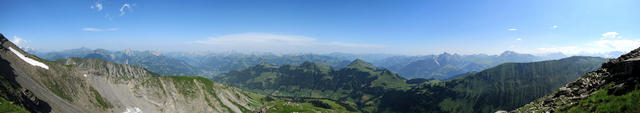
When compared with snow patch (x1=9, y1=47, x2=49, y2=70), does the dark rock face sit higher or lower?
lower

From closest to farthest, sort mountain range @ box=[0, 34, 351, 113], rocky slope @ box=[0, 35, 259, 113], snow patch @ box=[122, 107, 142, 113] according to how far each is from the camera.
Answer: mountain range @ box=[0, 34, 351, 113] < rocky slope @ box=[0, 35, 259, 113] < snow patch @ box=[122, 107, 142, 113]

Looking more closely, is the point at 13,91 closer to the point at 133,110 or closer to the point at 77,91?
the point at 77,91

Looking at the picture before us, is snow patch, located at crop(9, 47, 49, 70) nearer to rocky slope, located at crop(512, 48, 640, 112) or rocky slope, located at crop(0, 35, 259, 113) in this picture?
rocky slope, located at crop(0, 35, 259, 113)

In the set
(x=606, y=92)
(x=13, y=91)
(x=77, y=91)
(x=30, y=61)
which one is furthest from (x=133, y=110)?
(x=606, y=92)

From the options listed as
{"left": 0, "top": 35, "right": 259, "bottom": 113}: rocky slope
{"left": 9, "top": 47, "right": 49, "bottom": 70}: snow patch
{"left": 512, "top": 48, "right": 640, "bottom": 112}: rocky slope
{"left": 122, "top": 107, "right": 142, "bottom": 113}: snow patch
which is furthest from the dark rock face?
{"left": 512, "top": 48, "right": 640, "bottom": 112}: rocky slope

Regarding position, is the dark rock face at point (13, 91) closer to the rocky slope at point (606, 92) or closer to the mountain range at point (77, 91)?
the mountain range at point (77, 91)

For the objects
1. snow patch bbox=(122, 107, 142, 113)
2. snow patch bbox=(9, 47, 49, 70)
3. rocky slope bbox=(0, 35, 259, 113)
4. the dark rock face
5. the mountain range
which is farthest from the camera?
snow patch bbox=(122, 107, 142, 113)

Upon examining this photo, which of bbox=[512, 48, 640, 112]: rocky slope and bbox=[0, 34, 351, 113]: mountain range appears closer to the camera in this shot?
bbox=[512, 48, 640, 112]: rocky slope
